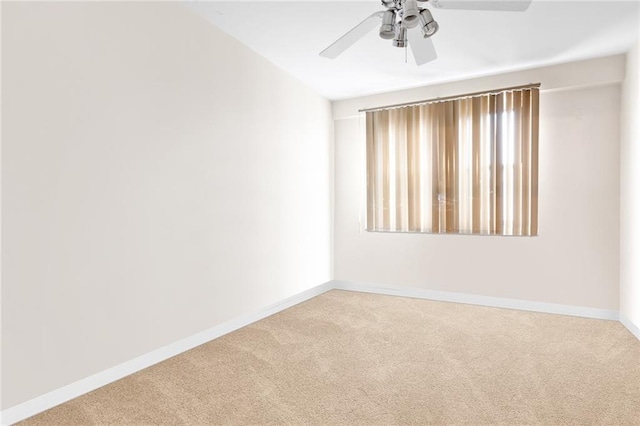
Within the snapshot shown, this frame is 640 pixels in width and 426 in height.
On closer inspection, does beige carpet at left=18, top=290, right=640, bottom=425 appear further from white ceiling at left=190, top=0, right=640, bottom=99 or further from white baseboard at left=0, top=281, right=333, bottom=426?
white ceiling at left=190, top=0, right=640, bottom=99

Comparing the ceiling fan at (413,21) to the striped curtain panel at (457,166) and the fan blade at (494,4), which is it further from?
the striped curtain panel at (457,166)

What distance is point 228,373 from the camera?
235 cm

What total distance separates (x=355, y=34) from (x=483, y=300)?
3.05 metres

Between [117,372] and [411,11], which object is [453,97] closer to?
[411,11]

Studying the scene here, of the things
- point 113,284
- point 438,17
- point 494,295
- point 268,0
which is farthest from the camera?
point 494,295

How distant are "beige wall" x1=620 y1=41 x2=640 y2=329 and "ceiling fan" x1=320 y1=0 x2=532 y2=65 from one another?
1899 mm

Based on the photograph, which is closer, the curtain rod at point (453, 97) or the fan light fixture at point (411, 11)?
the fan light fixture at point (411, 11)

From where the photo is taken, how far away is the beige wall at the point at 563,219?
3.49 metres

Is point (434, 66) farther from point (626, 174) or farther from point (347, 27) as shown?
point (626, 174)

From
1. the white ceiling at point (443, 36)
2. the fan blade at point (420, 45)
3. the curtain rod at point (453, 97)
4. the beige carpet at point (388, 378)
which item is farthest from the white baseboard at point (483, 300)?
the fan blade at point (420, 45)

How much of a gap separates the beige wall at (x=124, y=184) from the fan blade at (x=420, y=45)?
5.05 feet

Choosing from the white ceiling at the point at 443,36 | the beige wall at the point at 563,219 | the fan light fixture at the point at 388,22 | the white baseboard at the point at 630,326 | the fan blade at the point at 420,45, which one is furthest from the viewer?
the beige wall at the point at 563,219

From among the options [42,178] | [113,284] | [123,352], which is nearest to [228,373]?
[123,352]

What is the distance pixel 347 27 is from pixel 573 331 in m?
3.06
